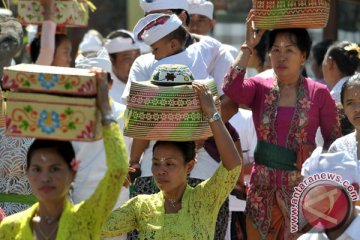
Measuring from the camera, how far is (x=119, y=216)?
5891mm

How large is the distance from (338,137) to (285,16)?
811mm

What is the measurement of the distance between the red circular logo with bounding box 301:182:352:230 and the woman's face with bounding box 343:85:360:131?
1.29m

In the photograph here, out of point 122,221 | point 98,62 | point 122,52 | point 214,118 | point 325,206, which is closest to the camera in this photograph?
point 325,206

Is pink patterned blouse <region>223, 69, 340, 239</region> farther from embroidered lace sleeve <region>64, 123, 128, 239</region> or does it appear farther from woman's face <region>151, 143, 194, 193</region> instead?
embroidered lace sleeve <region>64, 123, 128, 239</region>

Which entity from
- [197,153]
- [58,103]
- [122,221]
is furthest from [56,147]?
[197,153]

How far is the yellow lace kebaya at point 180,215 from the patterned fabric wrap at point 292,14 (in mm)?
1494

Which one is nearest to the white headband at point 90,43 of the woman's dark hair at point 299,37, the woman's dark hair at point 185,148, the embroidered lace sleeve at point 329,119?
the woman's dark hair at point 299,37

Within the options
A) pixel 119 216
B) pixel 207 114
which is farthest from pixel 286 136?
pixel 119 216

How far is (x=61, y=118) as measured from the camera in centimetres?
510

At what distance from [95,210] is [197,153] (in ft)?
7.30

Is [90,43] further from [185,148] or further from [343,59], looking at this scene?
[185,148]

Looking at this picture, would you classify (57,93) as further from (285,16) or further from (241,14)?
(241,14)

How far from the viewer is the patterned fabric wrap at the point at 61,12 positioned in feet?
28.5

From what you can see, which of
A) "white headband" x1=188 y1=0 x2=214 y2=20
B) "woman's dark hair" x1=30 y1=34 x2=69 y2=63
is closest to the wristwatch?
"white headband" x1=188 y1=0 x2=214 y2=20
